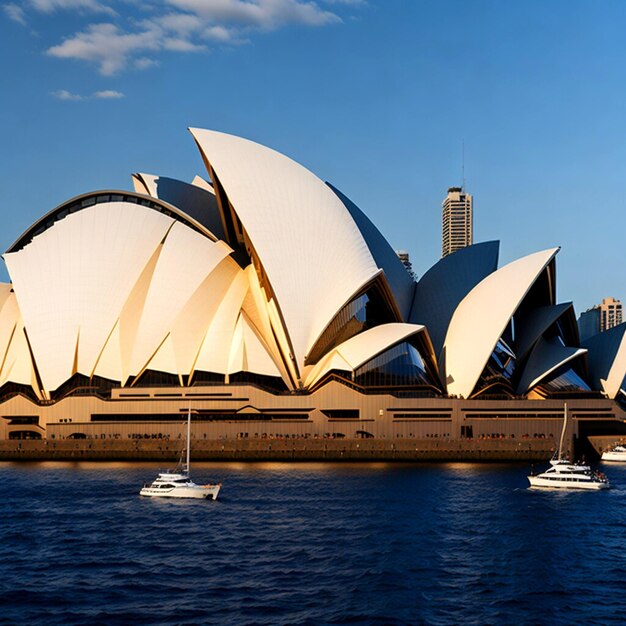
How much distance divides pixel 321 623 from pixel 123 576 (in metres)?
8.88

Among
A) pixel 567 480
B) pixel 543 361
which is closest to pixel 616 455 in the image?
pixel 543 361

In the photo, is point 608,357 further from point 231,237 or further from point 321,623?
point 321,623

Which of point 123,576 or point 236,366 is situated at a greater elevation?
point 236,366

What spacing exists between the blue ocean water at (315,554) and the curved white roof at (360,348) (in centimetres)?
1815

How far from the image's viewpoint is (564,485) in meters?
53.3

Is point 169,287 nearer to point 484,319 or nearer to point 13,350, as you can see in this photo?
point 13,350

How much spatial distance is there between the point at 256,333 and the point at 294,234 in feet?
28.7

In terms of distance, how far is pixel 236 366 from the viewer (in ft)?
239

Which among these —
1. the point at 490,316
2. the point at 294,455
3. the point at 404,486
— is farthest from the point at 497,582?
the point at 490,316

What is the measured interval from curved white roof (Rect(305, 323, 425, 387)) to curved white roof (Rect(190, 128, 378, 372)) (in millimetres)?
1849

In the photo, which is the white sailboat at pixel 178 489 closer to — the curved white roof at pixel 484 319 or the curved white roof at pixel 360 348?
the curved white roof at pixel 360 348

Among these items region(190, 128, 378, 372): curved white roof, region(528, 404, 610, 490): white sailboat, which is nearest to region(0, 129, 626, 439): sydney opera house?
region(190, 128, 378, 372): curved white roof

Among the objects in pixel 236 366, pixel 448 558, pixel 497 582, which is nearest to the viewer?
pixel 497 582

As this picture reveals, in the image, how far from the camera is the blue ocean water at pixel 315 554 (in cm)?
2819
